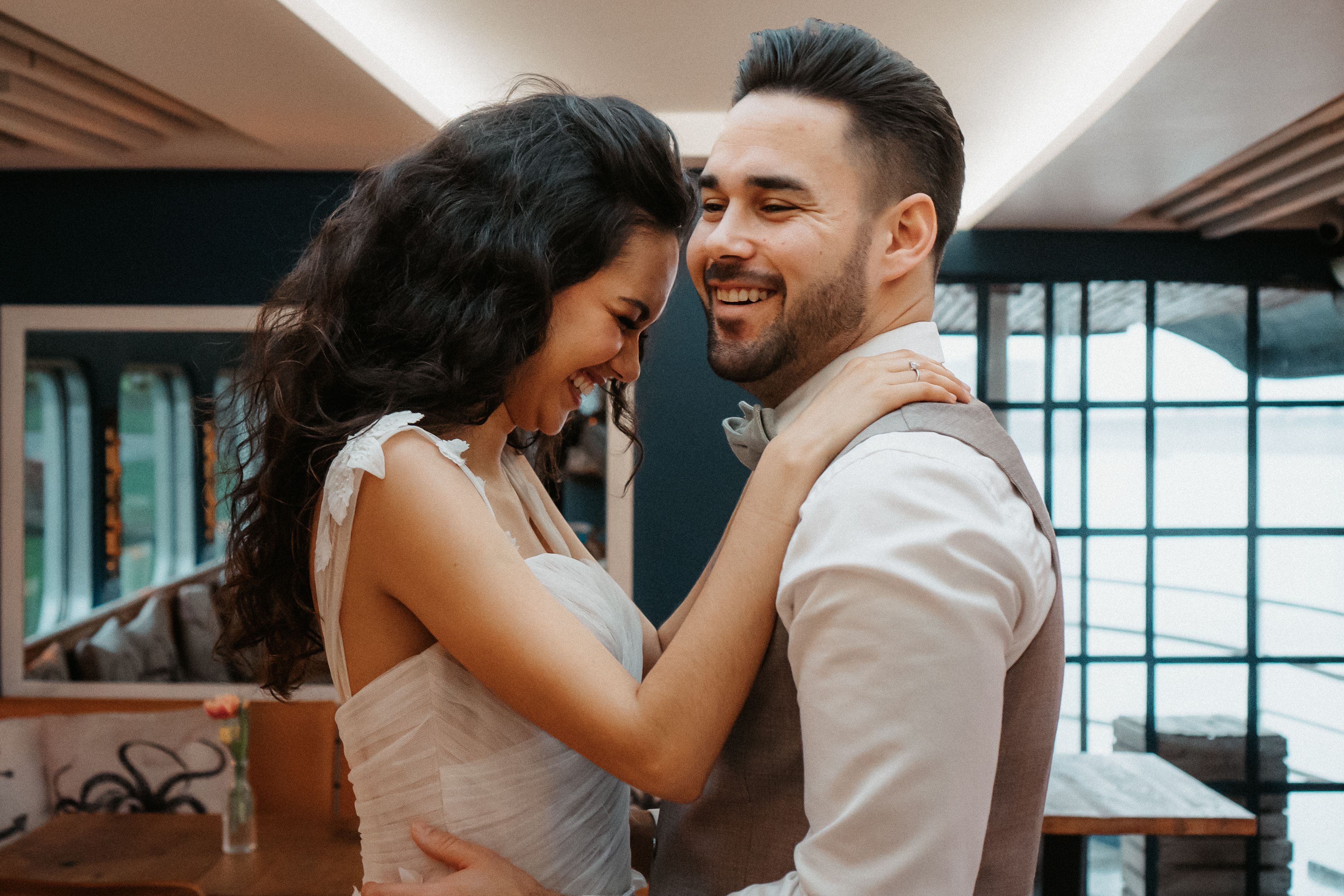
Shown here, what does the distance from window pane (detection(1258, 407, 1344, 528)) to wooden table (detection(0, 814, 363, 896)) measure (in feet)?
14.8

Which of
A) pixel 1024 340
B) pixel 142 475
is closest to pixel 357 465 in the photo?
pixel 142 475

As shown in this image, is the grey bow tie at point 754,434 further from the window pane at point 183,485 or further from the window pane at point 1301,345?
the window pane at point 1301,345

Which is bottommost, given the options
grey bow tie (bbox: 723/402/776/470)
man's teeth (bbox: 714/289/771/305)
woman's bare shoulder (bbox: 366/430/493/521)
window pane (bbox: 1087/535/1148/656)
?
window pane (bbox: 1087/535/1148/656)

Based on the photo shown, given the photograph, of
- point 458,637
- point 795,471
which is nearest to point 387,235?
point 458,637

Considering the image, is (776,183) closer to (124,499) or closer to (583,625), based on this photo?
(583,625)

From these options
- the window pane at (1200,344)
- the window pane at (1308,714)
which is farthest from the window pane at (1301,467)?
the window pane at (1308,714)

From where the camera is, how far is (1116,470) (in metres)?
5.10

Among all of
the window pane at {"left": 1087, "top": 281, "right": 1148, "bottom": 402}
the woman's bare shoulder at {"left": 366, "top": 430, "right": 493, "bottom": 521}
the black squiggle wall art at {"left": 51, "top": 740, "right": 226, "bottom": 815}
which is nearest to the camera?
the woman's bare shoulder at {"left": 366, "top": 430, "right": 493, "bottom": 521}

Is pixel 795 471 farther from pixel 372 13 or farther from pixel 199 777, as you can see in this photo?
pixel 199 777

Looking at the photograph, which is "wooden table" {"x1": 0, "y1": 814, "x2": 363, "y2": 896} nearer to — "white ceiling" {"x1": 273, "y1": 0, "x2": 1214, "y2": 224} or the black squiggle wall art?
the black squiggle wall art

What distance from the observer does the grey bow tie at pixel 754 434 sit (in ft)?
4.59

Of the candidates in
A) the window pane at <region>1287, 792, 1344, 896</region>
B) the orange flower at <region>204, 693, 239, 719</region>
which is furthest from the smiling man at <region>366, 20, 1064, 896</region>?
the window pane at <region>1287, 792, 1344, 896</region>

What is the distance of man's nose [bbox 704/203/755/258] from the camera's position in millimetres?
1248

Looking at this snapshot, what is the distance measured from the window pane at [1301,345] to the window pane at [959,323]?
136cm
